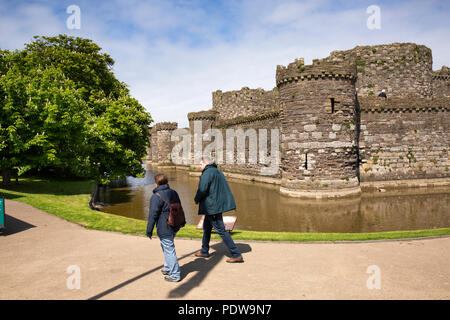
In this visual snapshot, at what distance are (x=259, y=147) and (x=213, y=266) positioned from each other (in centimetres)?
2428

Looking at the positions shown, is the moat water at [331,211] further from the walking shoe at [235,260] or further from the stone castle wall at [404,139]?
the walking shoe at [235,260]

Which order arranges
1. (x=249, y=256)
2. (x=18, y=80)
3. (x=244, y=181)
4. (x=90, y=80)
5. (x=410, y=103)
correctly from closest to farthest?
(x=249, y=256) < (x=18, y=80) < (x=410, y=103) < (x=90, y=80) < (x=244, y=181)

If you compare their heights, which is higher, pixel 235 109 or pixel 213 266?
pixel 235 109

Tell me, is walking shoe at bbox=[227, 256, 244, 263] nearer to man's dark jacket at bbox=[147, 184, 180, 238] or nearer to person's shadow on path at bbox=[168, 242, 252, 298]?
person's shadow on path at bbox=[168, 242, 252, 298]

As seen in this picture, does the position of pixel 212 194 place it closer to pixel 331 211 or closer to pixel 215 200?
pixel 215 200

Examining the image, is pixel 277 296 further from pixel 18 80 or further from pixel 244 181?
pixel 244 181

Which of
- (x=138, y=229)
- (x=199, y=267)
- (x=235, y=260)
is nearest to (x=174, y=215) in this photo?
(x=199, y=267)

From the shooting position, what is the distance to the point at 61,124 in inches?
647

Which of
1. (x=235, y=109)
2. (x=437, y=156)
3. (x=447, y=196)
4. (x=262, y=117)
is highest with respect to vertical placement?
(x=235, y=109)

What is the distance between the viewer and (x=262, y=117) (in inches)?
1153
